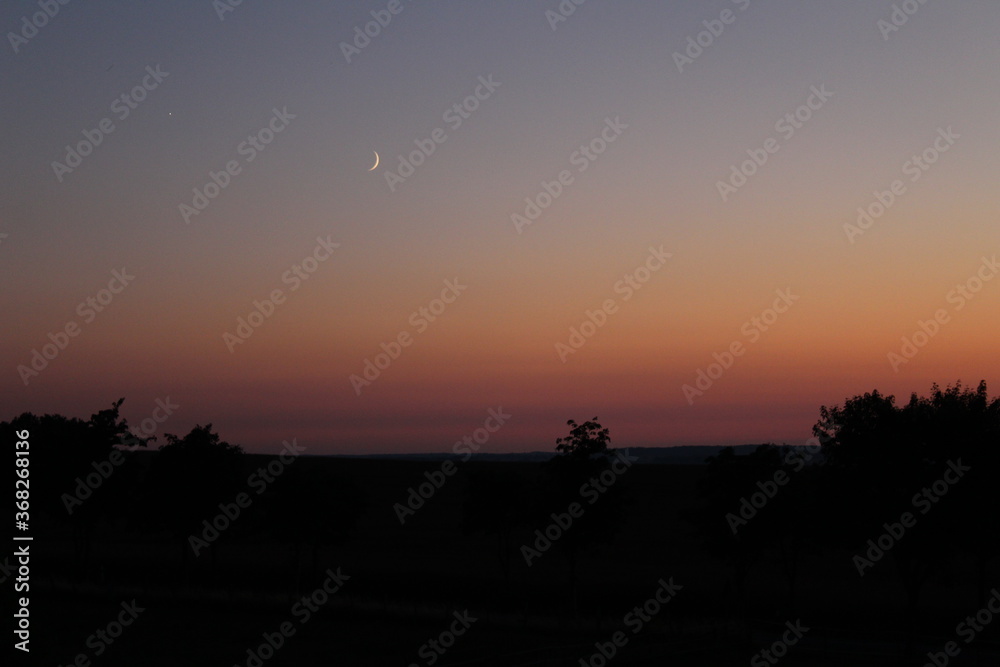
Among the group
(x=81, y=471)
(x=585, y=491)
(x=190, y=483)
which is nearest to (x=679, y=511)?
(x=585, y=491)

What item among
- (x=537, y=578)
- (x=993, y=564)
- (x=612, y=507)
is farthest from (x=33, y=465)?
(x=993, y=564)

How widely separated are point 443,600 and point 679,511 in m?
14.5

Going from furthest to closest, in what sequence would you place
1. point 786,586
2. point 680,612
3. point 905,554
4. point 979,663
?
point 786,586 → point 680,612 → point 905,554 → point 979,663

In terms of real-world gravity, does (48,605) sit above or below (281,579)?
below

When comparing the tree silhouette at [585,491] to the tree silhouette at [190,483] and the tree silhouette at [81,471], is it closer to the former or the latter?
the tree silhouette at [190,483]

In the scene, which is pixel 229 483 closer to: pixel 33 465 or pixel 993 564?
pixel 33 465

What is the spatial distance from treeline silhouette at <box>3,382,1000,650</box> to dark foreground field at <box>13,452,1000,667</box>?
346mm

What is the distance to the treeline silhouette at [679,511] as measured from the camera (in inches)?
1626

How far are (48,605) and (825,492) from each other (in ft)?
114

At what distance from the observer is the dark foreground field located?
33344 mm

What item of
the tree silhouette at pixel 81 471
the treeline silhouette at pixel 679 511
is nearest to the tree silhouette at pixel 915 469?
the treeline silhouette at pixel 679 511

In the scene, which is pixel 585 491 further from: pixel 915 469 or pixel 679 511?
pixel 915 469

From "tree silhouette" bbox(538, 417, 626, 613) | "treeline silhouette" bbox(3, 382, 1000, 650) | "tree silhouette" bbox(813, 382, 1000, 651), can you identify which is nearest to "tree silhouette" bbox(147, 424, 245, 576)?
"treeline silhouette" bbox(3, 382, 1000, 650)

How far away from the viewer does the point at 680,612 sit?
47812 mm
